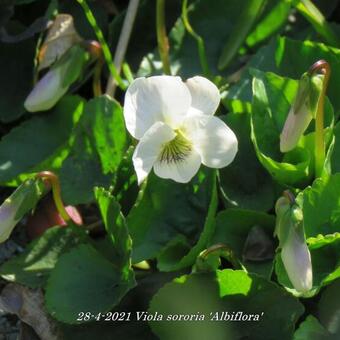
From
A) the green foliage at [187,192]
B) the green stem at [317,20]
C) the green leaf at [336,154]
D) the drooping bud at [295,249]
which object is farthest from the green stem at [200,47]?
the drooping bud at [295,249]

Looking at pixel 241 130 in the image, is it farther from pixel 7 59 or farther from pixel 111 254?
pixel 7 59

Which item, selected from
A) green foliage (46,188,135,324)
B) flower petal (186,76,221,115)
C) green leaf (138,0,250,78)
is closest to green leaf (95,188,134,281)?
green foliage (46,188,135,324)

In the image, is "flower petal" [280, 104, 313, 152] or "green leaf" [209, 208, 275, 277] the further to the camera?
"green leaf" [209, 208, 275, 277]

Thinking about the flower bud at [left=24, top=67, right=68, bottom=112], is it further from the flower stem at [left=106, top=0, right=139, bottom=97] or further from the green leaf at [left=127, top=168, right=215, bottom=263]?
the green leaf at [left=127, top=168, right=215, bottom=263]

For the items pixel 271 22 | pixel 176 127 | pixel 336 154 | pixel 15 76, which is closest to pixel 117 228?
pixel 176 127

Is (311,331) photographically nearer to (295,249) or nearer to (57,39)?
(295,249)
